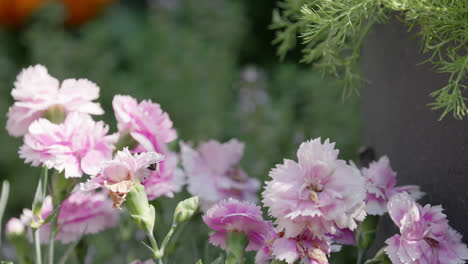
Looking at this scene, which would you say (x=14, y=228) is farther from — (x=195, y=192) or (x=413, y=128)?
(x=413, y=128)

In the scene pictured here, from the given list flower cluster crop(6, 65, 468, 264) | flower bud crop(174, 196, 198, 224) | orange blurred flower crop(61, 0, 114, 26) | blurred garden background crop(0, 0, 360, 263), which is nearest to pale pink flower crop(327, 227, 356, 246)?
flower cluster crop(6, 65, 468, 264)

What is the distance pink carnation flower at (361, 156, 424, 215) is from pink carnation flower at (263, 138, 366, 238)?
0.06 meters

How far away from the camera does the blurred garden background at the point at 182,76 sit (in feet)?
3.87

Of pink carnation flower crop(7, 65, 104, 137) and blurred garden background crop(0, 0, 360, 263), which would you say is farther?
blurred garden background crop(0, 0, 360, 263)

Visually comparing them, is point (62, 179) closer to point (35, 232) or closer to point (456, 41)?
point (35, 232)

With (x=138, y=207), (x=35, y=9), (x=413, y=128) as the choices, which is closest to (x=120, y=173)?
(x=138, y=207)

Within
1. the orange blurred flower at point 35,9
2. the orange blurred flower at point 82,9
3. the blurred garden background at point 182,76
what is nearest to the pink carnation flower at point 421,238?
the blurred garden background at point 182,76

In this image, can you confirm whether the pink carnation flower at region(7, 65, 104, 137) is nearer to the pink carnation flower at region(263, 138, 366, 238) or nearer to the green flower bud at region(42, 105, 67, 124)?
the green flower bud at region(42, 105, 67, 124)

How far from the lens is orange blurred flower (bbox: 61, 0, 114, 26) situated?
1.58m

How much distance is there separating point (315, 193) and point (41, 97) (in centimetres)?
22

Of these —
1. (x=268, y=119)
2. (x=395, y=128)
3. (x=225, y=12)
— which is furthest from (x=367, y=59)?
(x=225, y=12)

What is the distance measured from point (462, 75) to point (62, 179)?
291 millimetres

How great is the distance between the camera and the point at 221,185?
51cm

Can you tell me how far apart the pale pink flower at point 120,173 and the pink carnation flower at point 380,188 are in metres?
0.15
